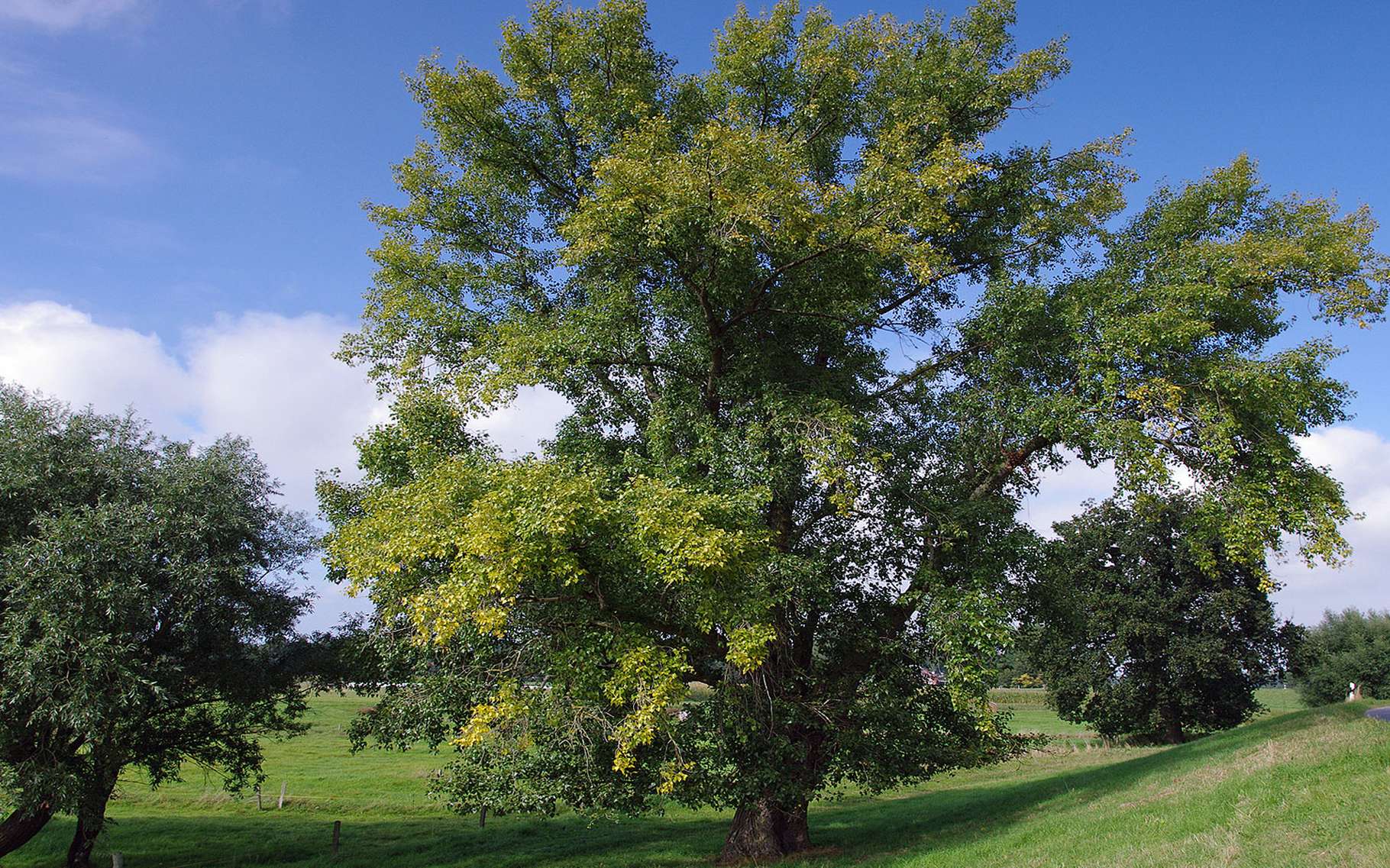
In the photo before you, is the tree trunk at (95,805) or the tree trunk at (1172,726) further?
the tree trunk at (1172,726)

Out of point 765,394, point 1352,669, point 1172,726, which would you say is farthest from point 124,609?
point 1352,669

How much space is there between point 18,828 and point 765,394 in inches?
852

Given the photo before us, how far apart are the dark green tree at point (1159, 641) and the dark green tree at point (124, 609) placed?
38.1 meters

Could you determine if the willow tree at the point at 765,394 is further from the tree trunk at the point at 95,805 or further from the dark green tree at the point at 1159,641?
the dark green tree at the point at 1159,641

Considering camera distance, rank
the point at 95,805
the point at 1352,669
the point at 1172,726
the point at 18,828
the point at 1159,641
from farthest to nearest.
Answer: the point at 1352,669 → the point at 1172,726 → the point at 1159,641 → the point at 18,828 → the point at 95,805

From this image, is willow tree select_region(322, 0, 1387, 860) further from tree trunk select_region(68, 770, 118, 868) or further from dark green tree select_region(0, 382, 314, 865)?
tree trunk select_region(68, 770, 118, 868)

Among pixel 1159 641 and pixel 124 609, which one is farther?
pixel 1159 641

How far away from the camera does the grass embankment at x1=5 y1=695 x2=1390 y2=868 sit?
492 inches

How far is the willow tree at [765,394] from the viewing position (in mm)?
15859

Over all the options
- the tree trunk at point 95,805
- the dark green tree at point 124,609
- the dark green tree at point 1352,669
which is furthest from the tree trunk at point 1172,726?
the tree trunk at point 95,805

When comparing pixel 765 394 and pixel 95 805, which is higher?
pixel 765 394

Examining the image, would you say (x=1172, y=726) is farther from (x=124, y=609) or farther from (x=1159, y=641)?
(x=124, y=609)

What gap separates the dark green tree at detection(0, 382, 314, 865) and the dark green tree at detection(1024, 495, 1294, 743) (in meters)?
38.1

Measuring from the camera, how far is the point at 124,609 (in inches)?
714
